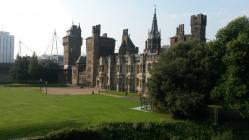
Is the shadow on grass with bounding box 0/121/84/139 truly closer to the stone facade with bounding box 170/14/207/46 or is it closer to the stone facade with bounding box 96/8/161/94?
the stone facade with bounding box 96/8/161/94

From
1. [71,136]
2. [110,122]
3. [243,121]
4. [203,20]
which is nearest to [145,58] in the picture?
[203,20]

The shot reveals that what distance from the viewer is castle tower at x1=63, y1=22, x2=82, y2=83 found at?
12962 cm

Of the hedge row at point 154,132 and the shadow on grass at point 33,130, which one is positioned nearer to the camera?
the shadow on grass at point 33,130

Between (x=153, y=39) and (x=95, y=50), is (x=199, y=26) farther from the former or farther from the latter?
(x=95, y=50)

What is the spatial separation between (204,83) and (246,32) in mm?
6992

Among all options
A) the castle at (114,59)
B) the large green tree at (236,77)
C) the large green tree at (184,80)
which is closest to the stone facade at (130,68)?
the castle at (114,59)

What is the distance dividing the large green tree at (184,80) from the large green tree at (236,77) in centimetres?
169

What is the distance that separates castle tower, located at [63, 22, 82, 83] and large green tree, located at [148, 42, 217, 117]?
85.5m

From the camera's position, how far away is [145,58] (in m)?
78.8

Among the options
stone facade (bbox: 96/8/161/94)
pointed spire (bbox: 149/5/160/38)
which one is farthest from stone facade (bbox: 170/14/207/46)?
pointed spire (bbox: 149/5/160/38)

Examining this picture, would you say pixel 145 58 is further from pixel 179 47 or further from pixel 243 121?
pixel 243 121

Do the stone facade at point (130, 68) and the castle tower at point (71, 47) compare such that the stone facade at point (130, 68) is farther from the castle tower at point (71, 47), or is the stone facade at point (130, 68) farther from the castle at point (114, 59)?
the castle tower at point (71, 47)

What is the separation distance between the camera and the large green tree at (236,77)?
39.3 m

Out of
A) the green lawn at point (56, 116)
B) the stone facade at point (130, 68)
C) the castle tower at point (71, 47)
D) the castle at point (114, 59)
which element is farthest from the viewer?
the castle tower at point (71, 47)
